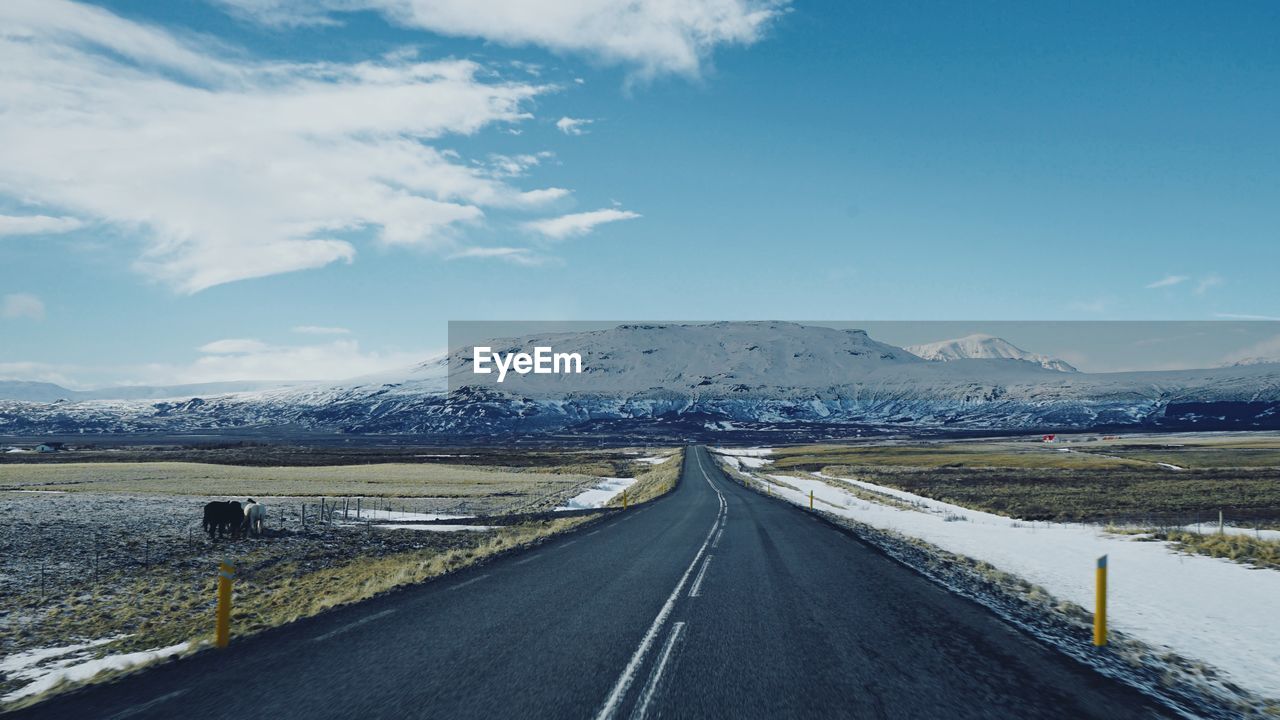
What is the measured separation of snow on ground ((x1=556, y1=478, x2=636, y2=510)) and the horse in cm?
1713

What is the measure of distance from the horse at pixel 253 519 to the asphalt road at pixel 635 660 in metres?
15.2

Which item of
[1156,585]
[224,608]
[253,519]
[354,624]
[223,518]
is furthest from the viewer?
[253,519]

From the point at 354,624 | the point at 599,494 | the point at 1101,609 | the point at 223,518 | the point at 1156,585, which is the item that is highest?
the point at 1101,609

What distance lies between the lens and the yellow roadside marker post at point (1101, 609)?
9992 millimetres

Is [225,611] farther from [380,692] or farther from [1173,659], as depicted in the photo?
[1173,659]

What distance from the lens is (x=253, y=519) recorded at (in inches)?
1042

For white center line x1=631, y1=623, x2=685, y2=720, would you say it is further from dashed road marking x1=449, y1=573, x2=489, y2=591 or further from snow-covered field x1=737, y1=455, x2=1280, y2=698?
snow-covered field x1=737, y1=455, x2=1280, y2=698

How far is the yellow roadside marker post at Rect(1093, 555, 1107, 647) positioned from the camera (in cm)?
999

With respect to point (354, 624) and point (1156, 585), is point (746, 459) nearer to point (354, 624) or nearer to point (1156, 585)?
point (1156, 585)

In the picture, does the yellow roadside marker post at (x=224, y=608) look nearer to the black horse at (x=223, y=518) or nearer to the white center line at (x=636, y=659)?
the white center line at (x=636, y=659)

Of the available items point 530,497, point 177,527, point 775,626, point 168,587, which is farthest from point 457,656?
point 530,497

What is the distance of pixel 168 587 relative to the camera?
55.2ft

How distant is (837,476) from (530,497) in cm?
3981

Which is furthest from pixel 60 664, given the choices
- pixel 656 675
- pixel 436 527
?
pixel 436 527
